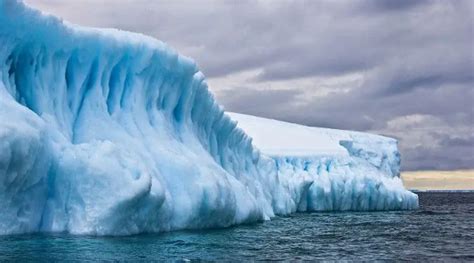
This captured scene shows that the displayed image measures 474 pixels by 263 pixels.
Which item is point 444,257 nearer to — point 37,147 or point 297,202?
point 37,147

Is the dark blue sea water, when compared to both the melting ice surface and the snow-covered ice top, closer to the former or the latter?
the melting ice surface

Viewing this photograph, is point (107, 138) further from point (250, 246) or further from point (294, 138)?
point (294, 138)

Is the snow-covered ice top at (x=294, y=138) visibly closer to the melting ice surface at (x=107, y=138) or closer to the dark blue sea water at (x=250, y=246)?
the melting ice surface at (x=107, y=138)

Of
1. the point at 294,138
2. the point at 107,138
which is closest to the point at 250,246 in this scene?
the point at 107,138

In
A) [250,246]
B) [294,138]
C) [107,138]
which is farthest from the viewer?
[294,138]

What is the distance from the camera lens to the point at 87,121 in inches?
699

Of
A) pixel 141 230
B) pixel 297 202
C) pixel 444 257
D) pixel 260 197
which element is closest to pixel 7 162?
pixel 141 230

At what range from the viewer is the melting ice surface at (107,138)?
49.1 feet

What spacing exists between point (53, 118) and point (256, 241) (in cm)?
580

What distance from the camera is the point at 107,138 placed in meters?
17.4

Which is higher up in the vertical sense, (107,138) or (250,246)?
(107,138)

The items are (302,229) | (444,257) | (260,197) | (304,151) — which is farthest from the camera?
(304,151)

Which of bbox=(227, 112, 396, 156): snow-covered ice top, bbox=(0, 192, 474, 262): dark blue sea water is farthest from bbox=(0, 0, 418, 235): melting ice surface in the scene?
bbox=(227, 112, 396, 156): snow-covered ice top

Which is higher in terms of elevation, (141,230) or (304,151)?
(304,151)
